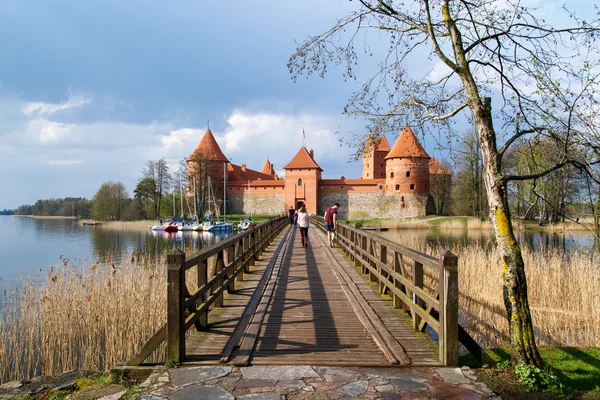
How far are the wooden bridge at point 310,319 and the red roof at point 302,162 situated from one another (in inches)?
1666

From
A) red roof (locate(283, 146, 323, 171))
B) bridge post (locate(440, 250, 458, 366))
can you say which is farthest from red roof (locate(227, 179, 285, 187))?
bridge post (locate(440, 250, 458, 366))

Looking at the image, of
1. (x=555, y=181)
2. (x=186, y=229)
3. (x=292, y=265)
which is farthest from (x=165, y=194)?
(x=555, y=181)

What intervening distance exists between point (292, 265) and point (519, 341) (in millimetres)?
5531

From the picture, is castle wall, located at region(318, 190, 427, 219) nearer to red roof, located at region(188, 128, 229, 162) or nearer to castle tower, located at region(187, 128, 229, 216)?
castle tower, located at region(187, 128, 229, 216)

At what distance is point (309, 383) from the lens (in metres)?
2.98

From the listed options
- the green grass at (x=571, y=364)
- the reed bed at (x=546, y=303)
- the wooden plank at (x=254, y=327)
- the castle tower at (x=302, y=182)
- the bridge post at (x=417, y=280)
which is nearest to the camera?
the wooden plank at (x=254, y=327)

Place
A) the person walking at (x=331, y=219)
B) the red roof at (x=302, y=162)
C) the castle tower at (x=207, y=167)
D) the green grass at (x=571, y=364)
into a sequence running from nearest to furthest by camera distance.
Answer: the green grass at (x=571, y=364), the person walking at (x=331, y=219), the castle tower at (x=207, y=167), the red roof at (x=302, y=162)

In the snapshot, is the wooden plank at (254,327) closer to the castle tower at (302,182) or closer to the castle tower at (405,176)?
the castle tower at (405,176)

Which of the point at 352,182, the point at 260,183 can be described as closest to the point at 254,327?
the point at 352,182

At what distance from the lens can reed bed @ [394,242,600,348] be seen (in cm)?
616

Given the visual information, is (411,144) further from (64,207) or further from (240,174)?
(64,207)

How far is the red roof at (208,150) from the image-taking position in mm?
49150

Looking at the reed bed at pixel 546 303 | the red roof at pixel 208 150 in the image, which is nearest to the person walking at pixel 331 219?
the reed bed at pixel 546 303

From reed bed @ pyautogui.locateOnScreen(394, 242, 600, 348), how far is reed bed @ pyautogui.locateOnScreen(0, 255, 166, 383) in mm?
4928
